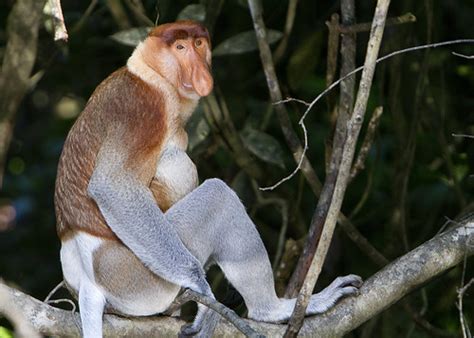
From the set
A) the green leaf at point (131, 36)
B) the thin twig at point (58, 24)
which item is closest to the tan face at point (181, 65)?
the green leaf at point (131, 36)

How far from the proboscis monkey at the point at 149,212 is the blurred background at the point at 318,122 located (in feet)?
2.76

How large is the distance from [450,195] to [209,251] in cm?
259

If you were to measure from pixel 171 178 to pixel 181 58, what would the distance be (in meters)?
0.60

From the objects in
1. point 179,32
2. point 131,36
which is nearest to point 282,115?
point 179,32

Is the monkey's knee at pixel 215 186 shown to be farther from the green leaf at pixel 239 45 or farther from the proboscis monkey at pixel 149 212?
the green leaf at pixel 239 45

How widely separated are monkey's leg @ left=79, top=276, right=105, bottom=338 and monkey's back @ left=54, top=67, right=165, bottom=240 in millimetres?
245

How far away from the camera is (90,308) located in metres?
4.52

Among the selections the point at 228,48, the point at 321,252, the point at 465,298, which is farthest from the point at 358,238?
the point at 321,252

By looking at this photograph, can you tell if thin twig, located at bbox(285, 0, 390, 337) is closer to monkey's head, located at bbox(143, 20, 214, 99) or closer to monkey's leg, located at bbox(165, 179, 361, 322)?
monkey's leg, located at bbox(165, 179, 361, 322)

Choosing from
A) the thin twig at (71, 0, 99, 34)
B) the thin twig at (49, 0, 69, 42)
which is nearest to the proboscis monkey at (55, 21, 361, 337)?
the thin twig at (49, 0, 69, 42)

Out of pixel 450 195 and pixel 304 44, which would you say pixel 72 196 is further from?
pixel 450 195

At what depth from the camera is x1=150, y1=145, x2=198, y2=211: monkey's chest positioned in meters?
5.03

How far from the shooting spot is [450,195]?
274 inches

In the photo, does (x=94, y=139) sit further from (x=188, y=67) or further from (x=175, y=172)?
(x=188, y=67)
